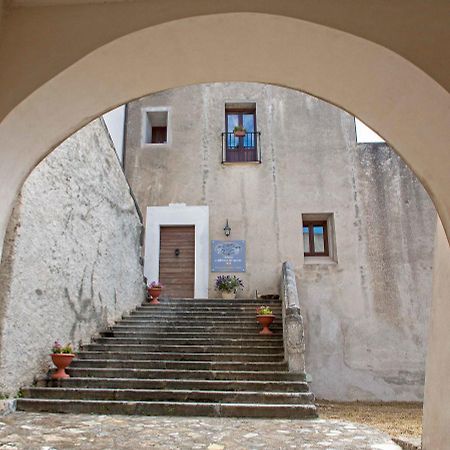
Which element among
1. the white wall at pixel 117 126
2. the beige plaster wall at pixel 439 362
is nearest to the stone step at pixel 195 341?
the beige plaster wall at pixel 439 362

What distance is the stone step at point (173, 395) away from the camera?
203 inches

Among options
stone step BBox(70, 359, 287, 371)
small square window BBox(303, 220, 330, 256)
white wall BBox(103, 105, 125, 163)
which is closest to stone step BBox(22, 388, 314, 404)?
stone step BBox(70, 359, 287, 371)

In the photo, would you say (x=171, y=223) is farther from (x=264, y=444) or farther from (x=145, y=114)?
(x=264, y=444)

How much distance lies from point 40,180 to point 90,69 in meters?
4.35

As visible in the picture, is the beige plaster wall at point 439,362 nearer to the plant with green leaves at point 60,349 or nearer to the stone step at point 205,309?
the plant with green leaves at point 60,349

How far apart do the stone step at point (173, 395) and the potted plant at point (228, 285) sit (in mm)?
4649

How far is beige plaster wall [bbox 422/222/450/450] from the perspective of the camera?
2494 mm

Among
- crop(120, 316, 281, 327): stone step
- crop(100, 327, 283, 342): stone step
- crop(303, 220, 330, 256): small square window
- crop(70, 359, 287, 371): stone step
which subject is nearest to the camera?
crop(70, 359, 287, 371): stone step

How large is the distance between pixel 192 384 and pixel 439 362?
3.54 meters

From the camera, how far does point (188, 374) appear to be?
5867 mm

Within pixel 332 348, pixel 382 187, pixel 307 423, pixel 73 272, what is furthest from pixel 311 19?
pixel 382 187

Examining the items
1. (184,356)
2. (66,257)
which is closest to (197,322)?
(184,356)

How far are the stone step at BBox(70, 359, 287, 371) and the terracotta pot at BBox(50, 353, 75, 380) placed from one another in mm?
416

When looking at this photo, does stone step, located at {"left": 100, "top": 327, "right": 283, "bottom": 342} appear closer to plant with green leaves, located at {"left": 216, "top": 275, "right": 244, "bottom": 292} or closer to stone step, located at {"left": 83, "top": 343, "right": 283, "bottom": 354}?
stone step, located at {"left": 83, "top": 343, "right": 283, "bottom": 354}
